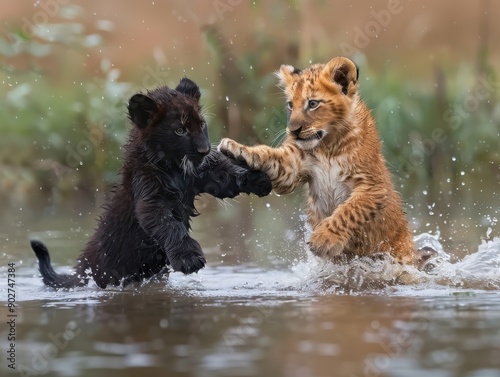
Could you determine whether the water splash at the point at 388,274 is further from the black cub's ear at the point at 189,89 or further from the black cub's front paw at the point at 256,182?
the black cub's ear at the point at 189,89

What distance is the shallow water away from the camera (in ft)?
15.4

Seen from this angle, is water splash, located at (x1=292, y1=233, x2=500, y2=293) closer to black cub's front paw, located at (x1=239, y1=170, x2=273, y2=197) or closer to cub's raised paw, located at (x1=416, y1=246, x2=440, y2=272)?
cub's raised paw, located at (x1=416, y1=246, x2=440, y2=272)

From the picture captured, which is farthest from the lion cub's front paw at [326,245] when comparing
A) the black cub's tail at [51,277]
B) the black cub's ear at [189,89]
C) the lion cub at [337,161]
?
the black cub's tail at [51,277]

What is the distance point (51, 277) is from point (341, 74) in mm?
2121

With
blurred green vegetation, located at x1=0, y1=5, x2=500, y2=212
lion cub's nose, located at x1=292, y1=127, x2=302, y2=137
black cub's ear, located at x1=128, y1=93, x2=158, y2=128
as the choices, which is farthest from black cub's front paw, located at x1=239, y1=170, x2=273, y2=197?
blurred green vegetation, located at x1=0, y1=5, x2=500, y2=212

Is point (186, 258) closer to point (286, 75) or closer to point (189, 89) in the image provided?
point (189, 89)

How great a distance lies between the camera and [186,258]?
6.62m

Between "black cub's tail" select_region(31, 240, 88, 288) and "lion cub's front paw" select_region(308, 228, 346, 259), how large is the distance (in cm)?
141

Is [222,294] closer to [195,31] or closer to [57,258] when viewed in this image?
[57,258]

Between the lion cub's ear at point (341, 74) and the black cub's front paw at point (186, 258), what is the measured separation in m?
1.36

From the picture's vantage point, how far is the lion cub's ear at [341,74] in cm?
726

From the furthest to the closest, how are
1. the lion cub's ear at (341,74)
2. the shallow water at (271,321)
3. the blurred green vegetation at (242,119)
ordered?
1. the blurred green vegetation at (242,119)
2. the lion cub's ear at (341,74)
3. the shallow water at (271,321)

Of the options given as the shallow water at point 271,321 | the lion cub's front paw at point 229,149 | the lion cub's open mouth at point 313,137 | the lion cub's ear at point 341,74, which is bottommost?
the shallow water at point 271,321

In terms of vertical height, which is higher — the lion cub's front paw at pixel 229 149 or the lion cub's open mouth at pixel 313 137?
the lion cub's open mouth at pixel 313 137
